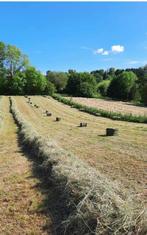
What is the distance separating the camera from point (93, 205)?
6680 millimetres

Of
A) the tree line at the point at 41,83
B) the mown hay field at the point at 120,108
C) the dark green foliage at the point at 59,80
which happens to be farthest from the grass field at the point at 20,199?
the dark green foliage at the point at 59,80

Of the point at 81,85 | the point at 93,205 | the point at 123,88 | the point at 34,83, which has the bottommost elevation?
the point at 93,205

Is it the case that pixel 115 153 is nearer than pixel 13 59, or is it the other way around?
pixel 115 153

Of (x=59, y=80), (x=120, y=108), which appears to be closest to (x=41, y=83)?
(x=59, y=80)

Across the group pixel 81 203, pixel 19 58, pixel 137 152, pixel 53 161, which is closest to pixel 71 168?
pixel 53 161

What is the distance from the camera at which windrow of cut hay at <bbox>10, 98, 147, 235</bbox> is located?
5.87 metres

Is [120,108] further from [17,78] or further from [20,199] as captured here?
[20,199]

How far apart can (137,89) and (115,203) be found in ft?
271

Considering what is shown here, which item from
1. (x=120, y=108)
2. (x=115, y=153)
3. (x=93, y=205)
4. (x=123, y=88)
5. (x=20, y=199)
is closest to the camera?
(x=93, y=205)

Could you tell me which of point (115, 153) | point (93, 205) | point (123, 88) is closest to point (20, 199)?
point (93, 205)

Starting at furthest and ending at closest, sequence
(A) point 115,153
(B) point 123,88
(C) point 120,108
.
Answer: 1. (B) point 123,88
2. (C) point 120,108
3. (A) point 115,153

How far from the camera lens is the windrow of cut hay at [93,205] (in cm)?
587

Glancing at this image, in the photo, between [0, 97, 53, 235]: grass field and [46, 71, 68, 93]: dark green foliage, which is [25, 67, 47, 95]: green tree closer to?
[46, 71, 68, 93]: dark green foliage

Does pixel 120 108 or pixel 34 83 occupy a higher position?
pixel 34 83
